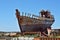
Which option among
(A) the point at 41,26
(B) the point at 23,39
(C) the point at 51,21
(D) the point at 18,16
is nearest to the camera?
(B) the point at 23,39

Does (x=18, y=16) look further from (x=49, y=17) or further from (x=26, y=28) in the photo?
(x=49, y=17)

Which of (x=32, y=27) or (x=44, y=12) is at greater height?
(x=44, y=12)

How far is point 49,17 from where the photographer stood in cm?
5744

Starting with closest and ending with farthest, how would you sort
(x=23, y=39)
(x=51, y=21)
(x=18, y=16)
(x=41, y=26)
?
(x=23, y=39)
(x=18, y=16)
(x=41, y=26)
(x=51, y=21)

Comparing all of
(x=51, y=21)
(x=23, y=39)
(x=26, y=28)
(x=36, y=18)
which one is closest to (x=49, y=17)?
(x=51, y=21)

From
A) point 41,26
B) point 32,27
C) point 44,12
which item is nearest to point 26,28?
point 32,27

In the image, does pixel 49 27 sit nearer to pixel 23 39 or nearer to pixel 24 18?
pixel 24 18

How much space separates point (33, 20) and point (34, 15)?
6.55ft

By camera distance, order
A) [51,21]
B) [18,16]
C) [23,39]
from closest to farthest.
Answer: [23,39] < [18,16] < [51,21]

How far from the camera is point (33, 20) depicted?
169ft

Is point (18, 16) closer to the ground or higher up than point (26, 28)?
higher up

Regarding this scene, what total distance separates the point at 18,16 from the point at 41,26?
8152 millimetres

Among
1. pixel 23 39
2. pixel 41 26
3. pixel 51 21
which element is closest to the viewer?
pixel 23 39

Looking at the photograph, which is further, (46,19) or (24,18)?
(46,19)
